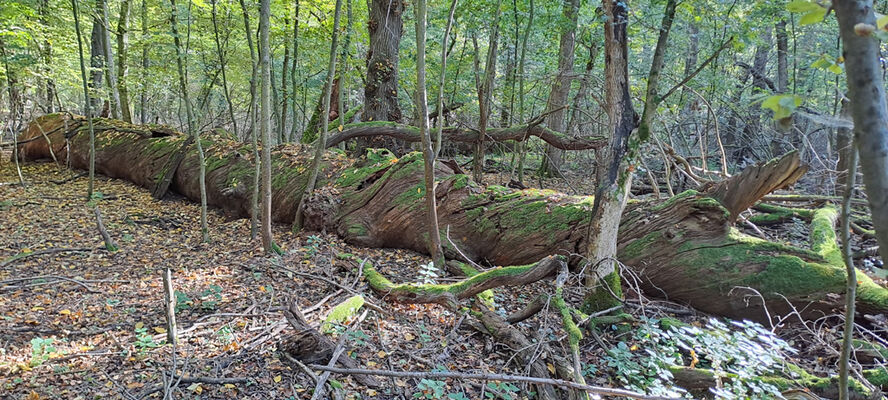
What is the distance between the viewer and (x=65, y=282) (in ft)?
15.6

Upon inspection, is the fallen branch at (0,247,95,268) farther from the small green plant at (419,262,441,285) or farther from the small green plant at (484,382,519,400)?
the small green plant at (484,382,519,400)

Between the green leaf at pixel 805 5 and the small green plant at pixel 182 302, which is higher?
the green leaf at pixel 805 5

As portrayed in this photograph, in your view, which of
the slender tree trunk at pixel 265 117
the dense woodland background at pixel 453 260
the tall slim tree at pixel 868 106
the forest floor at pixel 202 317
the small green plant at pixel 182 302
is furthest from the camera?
the slender tree trunk at pixel 265 117

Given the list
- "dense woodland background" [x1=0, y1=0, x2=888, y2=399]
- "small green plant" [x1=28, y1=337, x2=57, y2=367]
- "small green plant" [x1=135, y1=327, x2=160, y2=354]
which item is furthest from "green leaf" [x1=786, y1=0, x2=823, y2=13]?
"small green plant" [x1=28, y1=337, x2=57, y2=367]

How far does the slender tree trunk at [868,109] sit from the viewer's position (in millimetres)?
711

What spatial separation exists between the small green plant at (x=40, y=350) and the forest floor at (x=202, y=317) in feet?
0.04

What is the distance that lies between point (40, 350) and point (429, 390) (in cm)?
281

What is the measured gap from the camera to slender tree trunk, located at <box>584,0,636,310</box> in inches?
142

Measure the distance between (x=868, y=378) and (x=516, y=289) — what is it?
3020 mm

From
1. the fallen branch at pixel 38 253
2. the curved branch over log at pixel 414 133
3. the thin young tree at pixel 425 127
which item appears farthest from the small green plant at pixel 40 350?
the curved branch over log at pixel 414 133

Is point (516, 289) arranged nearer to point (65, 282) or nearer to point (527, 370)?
point (527, 370)

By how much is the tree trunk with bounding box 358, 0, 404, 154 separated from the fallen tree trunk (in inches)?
48.3

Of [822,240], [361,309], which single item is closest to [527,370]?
[361,309]

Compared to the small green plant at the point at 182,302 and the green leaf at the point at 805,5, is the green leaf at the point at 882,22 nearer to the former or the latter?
the green leaf at the point at 805,5
